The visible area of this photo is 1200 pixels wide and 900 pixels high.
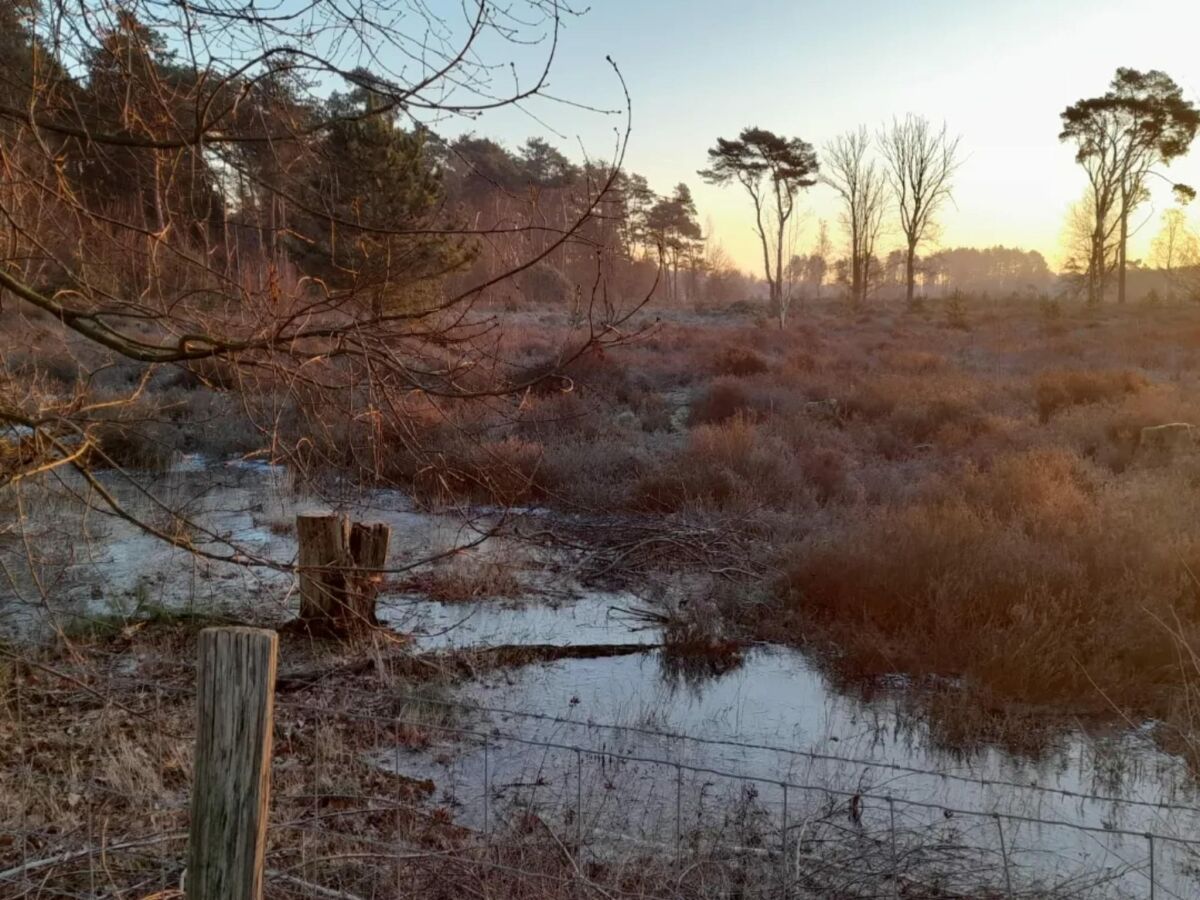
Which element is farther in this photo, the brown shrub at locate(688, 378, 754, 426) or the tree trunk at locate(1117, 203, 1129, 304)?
the tree trunk at locate(1117, 203, 1129, 304)

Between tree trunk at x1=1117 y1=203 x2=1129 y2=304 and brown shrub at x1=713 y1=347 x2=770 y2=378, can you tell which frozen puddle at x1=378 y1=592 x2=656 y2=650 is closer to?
brown shrub at x1=713 y1=347 x2=770 y2=378

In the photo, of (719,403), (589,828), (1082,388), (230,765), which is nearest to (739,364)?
(719,403)

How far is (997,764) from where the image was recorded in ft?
15.1

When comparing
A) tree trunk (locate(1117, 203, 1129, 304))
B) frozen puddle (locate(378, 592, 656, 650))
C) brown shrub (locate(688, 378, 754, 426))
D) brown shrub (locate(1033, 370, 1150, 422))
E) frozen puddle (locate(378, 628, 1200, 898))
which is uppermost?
tree trunk (locate(1117, 203, 1129, 304))

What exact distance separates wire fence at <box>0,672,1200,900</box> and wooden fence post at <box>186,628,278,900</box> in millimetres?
1164

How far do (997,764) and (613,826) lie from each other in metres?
2.24

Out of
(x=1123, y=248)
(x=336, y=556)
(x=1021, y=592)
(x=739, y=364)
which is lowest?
(x=1021, y=592)

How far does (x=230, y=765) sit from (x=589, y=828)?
2.37 m

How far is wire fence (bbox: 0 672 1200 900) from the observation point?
3170 mm

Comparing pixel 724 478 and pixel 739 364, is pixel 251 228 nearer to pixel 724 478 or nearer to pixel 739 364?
pixel 724 478

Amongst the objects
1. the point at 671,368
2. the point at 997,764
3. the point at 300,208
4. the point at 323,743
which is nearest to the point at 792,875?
the point at 997,764

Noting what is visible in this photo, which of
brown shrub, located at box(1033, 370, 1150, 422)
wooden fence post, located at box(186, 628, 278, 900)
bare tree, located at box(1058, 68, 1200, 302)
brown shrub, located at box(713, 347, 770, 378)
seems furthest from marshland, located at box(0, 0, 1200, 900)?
bare tree, located at box(1058, 68, 1200, 302)

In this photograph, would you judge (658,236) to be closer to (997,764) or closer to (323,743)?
(323,743)

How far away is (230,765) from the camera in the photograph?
1743 mm
